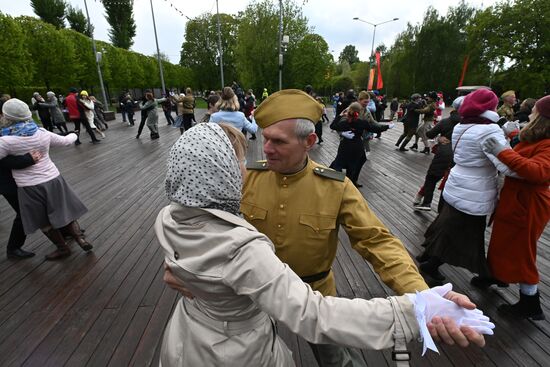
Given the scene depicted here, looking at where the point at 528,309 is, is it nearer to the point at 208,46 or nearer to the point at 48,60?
the point at 48,60

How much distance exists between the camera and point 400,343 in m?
0.81

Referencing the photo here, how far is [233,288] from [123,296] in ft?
8.75

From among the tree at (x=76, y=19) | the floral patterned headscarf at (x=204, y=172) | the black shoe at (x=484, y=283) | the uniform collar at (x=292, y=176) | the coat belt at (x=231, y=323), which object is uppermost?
the tree at (x=76, y=19)

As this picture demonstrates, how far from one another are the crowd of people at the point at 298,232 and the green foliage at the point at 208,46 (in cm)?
4411

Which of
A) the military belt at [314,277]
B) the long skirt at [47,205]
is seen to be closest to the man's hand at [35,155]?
the long skirt at [47,205]

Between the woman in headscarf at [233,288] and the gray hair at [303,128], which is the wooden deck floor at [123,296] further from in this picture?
the gray hair at [303,128]

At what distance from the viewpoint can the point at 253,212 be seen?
63.1 inches

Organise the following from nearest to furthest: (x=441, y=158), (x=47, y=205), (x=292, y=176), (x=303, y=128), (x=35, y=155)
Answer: (x=303, y=128)
(x=292, y=176)
(x=35, y=155)
(x=47, y=205)
(x=441, y=158)

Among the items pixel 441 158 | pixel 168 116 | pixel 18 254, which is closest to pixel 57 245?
pixel 18 254

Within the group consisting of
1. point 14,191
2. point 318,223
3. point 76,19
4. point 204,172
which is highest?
point 76,19

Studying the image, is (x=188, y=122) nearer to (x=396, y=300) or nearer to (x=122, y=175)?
(x=122, y=175)

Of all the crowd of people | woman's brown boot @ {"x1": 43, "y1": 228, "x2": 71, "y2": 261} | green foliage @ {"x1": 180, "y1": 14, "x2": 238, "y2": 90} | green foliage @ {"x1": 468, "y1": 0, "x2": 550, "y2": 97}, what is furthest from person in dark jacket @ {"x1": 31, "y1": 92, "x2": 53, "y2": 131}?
green foliage @ {"x1": 468, "y1": 0, "x2": 550, "y2": 97}

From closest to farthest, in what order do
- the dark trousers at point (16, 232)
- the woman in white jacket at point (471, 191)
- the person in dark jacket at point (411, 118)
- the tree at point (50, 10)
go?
1. the woman in white jacket at point (471, 191)
2. the dark trousers at point (16, 232)
3. the person in dark jacket at point (411, 118)
4. the tree at point (50, 10)

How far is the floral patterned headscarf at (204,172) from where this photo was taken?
0.91 m
